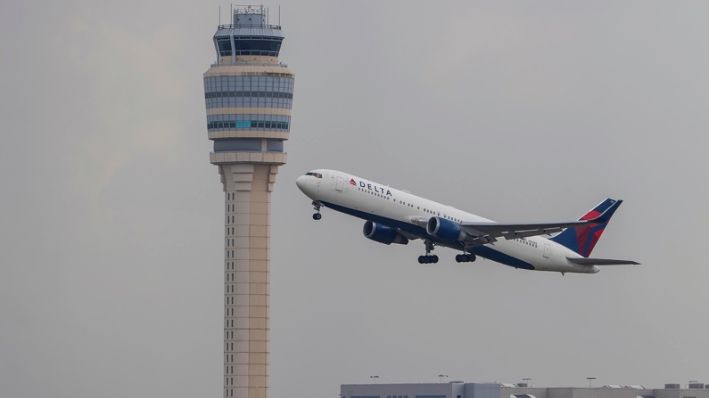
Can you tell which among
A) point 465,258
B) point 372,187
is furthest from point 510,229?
point 372,187

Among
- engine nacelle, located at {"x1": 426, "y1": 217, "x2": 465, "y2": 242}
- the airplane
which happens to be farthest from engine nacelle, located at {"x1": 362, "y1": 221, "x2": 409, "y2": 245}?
engine nacelle, located at {"x1": 426, "y1": 217, "x2": 465, "y2": 242}

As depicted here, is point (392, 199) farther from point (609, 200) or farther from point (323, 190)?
point (609, 200)

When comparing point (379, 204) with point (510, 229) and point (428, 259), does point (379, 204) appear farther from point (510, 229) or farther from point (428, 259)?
point (510, 229)

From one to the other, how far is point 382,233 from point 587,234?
83.3 feet

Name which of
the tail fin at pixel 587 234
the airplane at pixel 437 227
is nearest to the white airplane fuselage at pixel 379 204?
the airplane at pixel 437 227

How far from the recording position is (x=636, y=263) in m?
177

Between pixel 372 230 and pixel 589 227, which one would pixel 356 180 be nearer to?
pixel 372 230

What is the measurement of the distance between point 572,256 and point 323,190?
3006cm

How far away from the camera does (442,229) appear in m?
174

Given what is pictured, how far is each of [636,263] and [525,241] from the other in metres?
13.6

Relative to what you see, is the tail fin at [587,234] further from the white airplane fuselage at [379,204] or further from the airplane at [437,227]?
the white airplane fuselage at [379,204]

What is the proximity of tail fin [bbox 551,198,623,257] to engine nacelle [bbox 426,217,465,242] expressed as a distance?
20.6 m

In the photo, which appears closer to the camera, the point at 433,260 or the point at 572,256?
the point at 433,260

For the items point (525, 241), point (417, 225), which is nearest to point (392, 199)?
point (417, 225)
